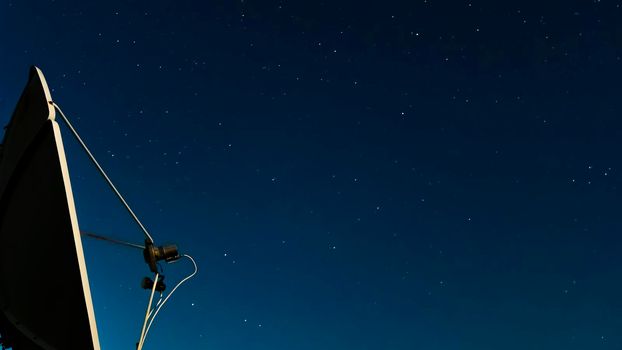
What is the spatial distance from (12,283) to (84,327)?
80 cm

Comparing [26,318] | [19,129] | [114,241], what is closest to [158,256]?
[114,241]

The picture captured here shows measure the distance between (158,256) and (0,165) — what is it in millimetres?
776

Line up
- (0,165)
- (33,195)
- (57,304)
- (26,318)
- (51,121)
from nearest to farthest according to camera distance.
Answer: (51,121) → (57,304) → (33,195) → (26,318) → (0,165)


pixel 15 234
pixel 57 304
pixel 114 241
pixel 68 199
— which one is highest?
pixel 114 241

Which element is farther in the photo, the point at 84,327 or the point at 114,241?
the point at 114,241

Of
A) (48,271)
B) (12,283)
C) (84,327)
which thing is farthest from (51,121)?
(12,283)

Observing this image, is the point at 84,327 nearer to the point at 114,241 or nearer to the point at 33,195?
the point at 33,195

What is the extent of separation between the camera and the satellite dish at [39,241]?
1466 millimetres

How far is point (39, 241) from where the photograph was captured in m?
1.76

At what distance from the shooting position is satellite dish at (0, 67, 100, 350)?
1.47 metres

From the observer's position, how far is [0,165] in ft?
7.29

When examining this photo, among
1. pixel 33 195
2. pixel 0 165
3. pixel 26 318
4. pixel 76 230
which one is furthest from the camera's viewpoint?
pixel 0 165

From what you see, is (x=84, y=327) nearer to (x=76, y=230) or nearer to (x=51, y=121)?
(x=76, y=230)

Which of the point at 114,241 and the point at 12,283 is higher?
the point at 114,241
